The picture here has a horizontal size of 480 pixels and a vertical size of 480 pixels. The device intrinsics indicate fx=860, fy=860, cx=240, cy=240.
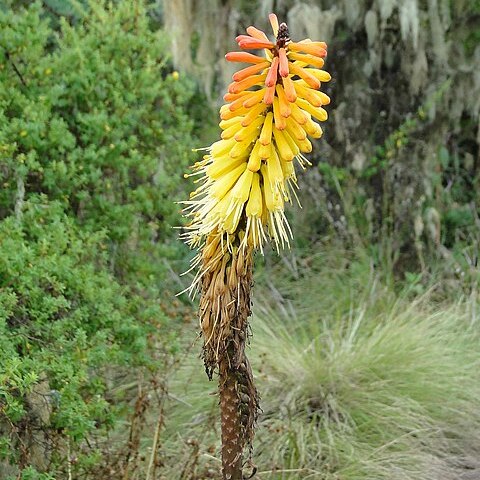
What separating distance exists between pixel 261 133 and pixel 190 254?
13.1 ft

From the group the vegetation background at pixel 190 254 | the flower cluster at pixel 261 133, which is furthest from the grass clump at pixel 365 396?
the flower cluster at pixel 261 133

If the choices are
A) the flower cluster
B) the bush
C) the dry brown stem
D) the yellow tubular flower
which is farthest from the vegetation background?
the yellow tubular flower

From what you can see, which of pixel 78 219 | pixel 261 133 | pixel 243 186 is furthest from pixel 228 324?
pixel 78 219

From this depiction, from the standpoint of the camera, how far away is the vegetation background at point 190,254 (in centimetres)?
355

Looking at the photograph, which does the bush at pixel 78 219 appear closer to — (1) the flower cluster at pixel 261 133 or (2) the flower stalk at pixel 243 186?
(2) the flower stalk at pixel 243 186

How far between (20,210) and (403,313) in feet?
8.54

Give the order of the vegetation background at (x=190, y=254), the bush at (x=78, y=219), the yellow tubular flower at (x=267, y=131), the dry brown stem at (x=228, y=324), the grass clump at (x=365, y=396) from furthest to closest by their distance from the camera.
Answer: the grass clump at (x=365, y=396) → the vegetation background at (x=190, y=254) → the bush at (x=78, y=219) → the dry brown stem at (x=228, y=324) → the yellow tubular flower at (x=267, y=131)

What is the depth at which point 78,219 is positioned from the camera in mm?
4516

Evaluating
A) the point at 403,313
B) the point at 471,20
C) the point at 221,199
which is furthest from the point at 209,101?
the point at 221,199

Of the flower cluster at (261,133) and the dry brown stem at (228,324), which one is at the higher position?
the flower cluster at (261,133)

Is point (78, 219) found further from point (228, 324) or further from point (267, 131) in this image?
point (267, 131)

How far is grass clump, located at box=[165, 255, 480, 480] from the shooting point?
415cm

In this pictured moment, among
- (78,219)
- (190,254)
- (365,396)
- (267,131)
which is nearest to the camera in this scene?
(267,131)

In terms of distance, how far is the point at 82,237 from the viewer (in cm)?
407
